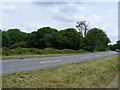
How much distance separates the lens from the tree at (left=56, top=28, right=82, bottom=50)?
200ft

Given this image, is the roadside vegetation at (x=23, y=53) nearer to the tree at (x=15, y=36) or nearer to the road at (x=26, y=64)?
the road at (x=26, y=64)

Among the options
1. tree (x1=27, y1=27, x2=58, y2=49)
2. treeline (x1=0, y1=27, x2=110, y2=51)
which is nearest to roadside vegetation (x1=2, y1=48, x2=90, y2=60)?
treeline (x1=0, y1=27, x2=110, y2=51)

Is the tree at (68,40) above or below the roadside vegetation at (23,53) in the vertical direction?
above

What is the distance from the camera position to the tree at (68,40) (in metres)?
60.9

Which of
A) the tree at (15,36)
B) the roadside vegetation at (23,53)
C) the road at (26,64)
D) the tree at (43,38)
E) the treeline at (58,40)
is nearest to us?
the road at (26,64)

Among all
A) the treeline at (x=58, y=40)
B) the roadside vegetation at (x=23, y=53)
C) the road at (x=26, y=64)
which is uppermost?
the treeline at (x=58, y=40)

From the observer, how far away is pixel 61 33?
64125 millimetres

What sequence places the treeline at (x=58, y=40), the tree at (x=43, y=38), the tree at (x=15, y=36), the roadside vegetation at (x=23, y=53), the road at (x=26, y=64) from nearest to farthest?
the road at (x=26, y=64) < the roadside vegetation at (x=23, y=53) < the treeline at (x=58, y=40) < the tree at (x=43, y=38) < the tree at (x=15, y=36)

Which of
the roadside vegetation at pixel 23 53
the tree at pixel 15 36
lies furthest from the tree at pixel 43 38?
the roadside vegetation at pixel 23 53

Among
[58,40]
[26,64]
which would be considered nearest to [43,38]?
[58,40]

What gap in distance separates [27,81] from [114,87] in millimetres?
4223

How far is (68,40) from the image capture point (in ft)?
201

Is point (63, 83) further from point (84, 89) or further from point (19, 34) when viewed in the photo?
point (19, 34)

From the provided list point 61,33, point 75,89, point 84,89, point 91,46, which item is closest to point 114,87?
point 84,89
